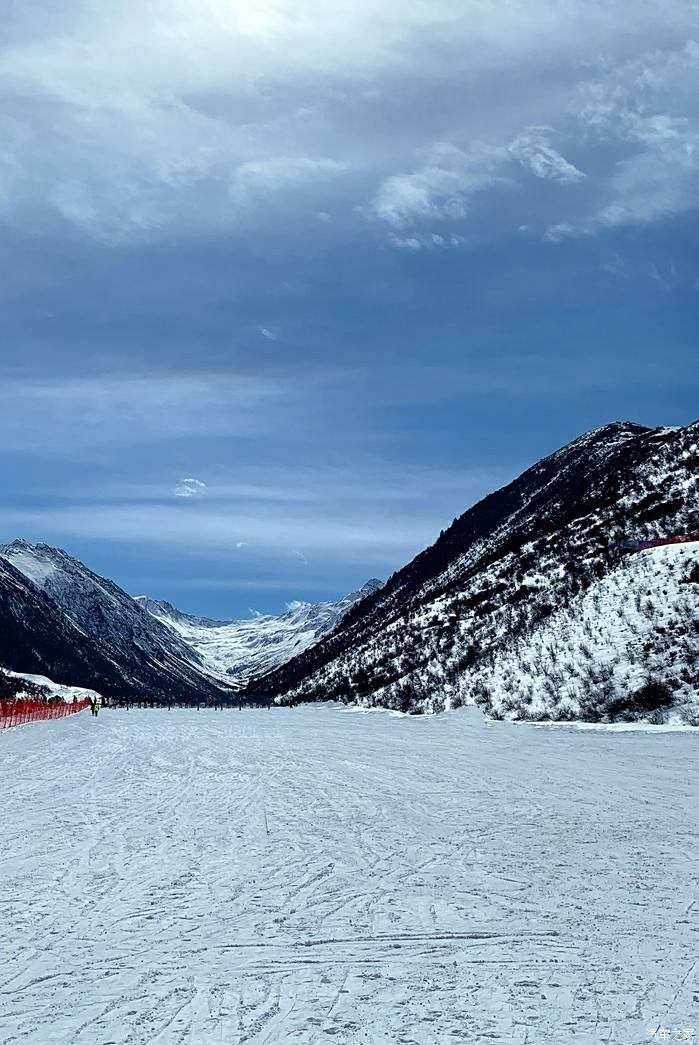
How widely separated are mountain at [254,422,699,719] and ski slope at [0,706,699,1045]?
95.2 feet

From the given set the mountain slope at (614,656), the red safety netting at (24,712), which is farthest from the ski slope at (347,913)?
the red safety netting at (24,712)

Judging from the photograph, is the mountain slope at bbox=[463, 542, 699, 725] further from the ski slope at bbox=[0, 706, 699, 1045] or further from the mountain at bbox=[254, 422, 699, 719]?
the ski slope at bbox=[0, 706, 699, 1045]

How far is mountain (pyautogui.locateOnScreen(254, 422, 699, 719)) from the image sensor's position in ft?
156

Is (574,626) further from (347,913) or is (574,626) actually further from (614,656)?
(347,913)

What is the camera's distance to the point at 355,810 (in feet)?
51.2

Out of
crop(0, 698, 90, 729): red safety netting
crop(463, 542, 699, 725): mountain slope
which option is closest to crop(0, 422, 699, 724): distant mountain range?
crop(463, 542, 699, 725): mountain slope

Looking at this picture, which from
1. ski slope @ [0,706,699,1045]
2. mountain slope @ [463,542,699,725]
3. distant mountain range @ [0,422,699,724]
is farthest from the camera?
distant mountain range @ [0,422,699,724]

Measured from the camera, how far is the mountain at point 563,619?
156ft

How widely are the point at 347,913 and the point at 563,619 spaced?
56197 millimetres

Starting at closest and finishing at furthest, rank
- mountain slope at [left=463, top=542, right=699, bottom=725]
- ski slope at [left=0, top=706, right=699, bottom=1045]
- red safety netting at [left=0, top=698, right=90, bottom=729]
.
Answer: ski slope at [left=0, top=706, right=699, bottom=1045], mountain slope at [left=463, top=542, right=699, bottom=725], red safety netting at [left=0, top=698, right=90, bottom=729]

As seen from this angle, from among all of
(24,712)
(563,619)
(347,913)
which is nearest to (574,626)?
(563,619)

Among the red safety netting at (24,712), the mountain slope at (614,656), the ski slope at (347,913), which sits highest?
the mountain slope at (614,656)

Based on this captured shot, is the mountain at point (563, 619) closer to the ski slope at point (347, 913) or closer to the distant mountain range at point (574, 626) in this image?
the distant mountain range at point (574, 626)

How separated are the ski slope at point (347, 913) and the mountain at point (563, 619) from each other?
95.2 ft
